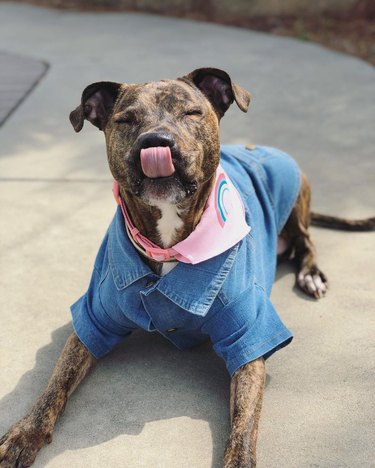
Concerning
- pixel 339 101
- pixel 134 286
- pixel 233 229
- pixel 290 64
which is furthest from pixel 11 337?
pixel 290 64

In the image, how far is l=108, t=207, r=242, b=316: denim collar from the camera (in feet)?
10.9

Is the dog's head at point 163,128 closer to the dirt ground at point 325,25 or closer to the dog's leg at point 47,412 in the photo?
the dog's leg at point 47,412

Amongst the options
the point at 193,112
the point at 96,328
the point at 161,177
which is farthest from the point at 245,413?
the point at 193,112

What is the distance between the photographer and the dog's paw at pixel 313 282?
4184mm

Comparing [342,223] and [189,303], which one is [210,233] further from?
[342,223]

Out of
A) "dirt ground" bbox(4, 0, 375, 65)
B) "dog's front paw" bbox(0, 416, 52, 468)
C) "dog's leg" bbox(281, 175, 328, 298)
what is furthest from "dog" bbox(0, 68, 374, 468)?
"dirt ground" bbox(4, 0, 375, 65)

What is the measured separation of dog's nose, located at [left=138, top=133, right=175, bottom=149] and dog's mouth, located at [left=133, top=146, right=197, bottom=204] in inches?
0.7

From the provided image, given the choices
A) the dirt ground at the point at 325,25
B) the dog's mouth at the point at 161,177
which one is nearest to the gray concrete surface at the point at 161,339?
the dirt ground at the point at 325,25

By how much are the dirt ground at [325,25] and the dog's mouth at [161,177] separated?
19.4 ft

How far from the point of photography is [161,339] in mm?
3867

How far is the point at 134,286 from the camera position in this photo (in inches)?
135

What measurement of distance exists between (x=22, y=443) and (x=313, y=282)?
1827mm

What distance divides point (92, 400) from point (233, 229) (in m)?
0.99

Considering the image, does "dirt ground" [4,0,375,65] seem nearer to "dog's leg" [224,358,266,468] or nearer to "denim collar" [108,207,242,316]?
"denim collar" [108,207,242,316]
